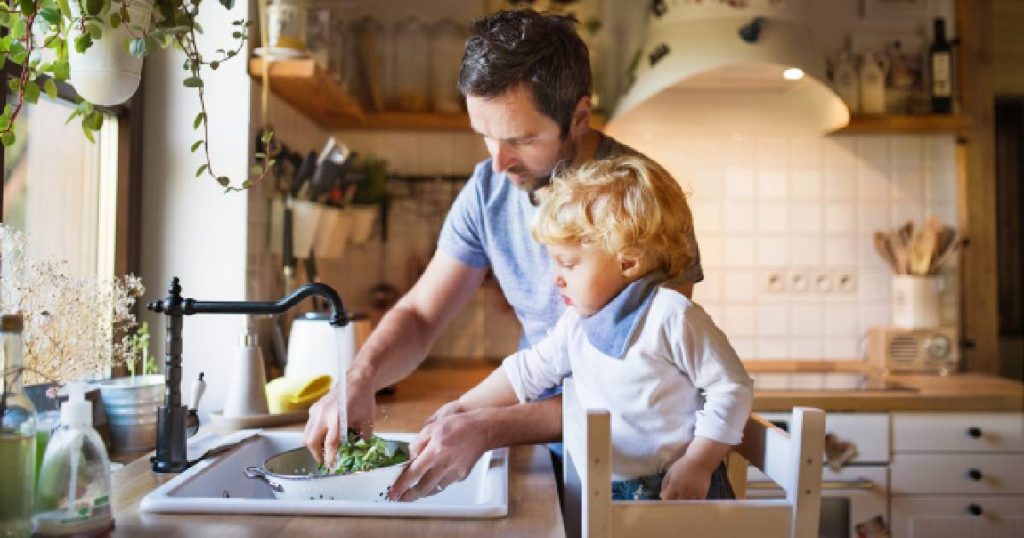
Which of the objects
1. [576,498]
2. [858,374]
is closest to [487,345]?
[858,374]

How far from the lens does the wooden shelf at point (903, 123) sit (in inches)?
116

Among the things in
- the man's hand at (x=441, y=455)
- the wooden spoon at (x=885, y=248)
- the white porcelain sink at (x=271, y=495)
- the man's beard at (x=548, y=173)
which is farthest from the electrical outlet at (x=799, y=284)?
the man's hand at (x=441, y=455)

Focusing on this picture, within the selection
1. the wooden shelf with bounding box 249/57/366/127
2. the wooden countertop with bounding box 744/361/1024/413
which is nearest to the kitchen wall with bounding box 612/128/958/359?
the wooden countertop with bounding box 744/361/1024/413

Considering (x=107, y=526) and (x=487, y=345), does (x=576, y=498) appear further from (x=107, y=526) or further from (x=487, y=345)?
(x=487, y=345)

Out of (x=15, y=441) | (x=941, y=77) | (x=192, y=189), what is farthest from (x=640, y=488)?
(x=941, y=77)

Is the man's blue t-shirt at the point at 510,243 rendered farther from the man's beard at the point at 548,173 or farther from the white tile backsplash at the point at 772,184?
the white tile backsplash at the point at 772,184

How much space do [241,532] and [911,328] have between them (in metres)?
2.46

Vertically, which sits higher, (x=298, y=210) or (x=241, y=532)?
(x=298, y=210)

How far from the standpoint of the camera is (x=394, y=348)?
65.3 inches

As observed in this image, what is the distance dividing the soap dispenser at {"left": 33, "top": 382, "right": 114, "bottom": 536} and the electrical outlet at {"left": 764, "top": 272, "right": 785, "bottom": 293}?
2.46 metres

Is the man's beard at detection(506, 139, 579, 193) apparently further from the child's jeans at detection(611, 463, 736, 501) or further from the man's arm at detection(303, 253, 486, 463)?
the child's jeans at detection(611, 463, 736, 501)

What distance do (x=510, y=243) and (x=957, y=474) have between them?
59.6 inches

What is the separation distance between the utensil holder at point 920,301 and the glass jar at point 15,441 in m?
2.63

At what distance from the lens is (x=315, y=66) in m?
2.16
